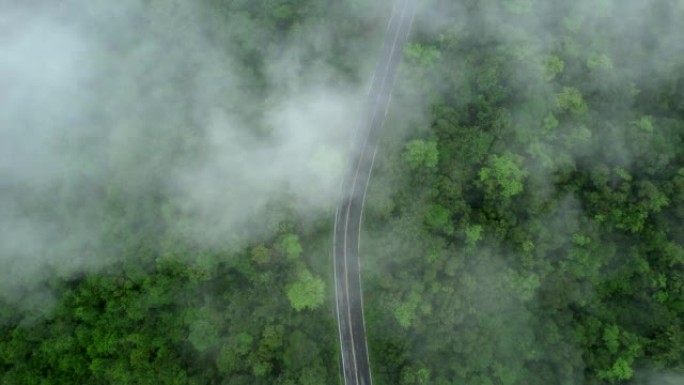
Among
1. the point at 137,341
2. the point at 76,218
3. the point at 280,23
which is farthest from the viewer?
the point at 280,23

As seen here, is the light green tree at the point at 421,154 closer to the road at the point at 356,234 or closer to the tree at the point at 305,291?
the road at the point at 356,234

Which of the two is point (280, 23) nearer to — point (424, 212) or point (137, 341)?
point (424, 212)

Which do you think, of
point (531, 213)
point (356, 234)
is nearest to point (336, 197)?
point (356, 234)

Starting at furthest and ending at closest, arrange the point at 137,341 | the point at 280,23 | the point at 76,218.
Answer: the point at 280,23 → the point at 76,218 → the point at 137,341

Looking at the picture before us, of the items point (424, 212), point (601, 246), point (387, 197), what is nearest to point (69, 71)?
point (387, 197)

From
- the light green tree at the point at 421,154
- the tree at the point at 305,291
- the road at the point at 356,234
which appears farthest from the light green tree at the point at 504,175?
the tree at the point at 305,291

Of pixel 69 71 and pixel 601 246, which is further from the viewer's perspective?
pixel 69 71

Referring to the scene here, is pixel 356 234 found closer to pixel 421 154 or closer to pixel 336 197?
pixel 336 197
